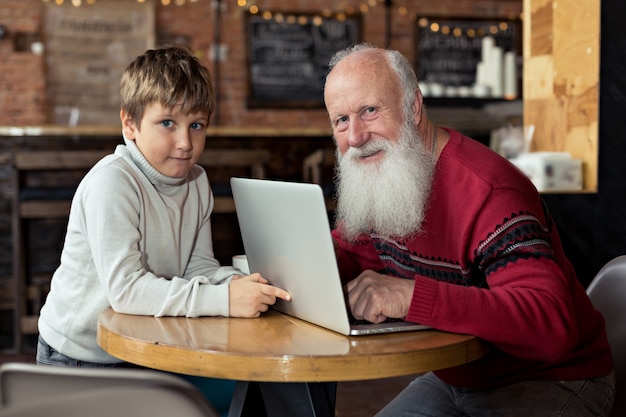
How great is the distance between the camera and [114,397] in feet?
3.10

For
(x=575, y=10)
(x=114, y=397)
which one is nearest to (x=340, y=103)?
(x=114, y=397)

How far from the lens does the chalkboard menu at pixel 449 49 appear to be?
743 centimetres

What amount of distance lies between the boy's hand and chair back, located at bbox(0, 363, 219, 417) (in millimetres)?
504

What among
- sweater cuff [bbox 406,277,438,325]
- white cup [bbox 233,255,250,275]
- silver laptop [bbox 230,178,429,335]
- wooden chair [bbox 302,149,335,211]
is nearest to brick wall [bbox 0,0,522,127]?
wooden chair [bbox 302,149,335,211]

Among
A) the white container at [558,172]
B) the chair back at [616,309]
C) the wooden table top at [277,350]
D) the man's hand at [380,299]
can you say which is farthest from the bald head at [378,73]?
the white container at [558,172]

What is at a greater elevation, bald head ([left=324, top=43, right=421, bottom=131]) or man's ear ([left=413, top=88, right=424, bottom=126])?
bald head ([left=324, top=43, right=421, bottom=131])

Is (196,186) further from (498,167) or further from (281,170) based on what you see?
(281,170)

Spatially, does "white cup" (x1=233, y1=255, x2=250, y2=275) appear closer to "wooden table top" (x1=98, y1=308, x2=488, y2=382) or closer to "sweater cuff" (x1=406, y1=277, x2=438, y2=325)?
"wooden table top" (x1=98, y1=308, x2=488, y2=382)

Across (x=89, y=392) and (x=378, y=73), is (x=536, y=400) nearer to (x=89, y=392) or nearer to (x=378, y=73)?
(x=378, y=73)

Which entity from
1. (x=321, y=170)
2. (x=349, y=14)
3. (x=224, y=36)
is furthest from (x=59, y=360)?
(x=349, y=14)

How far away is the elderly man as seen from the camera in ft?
4.37

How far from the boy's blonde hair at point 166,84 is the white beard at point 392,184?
342 mm

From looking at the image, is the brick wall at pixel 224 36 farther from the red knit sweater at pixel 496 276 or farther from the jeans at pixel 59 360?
the red knit sweater at pixel 496 276

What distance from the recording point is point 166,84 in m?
1.61
